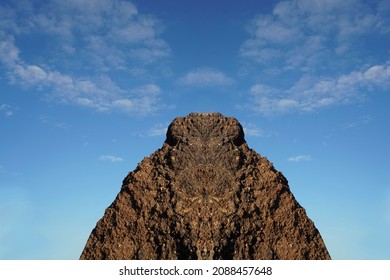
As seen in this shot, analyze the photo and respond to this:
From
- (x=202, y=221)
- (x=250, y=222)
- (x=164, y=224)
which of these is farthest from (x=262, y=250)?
(x=164, y=224)

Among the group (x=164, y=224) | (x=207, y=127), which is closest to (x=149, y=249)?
(x=164, y=224)

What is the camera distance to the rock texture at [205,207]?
375 inches

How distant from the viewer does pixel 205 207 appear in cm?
959

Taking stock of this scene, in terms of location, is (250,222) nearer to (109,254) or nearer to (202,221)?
(202,221)

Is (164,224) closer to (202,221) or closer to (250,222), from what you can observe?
(202,221)

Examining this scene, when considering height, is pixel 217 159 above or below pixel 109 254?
above

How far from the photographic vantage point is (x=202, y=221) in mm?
9477

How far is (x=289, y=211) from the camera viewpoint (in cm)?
1055

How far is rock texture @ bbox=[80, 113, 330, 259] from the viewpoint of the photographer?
9.52 m
